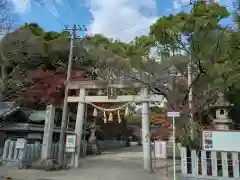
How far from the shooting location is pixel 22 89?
21.1 meters

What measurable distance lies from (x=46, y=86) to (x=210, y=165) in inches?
607

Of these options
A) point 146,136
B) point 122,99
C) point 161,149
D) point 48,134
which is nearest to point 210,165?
point 161,149

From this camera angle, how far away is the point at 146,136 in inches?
581

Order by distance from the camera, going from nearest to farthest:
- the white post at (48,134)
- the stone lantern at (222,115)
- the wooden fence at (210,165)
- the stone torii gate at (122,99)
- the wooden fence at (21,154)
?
the wooden fence at (210,165) → the stone torii gate at (122,99) → the wooden fence at (21,154) → the white post at (48,134) → the stone lantern at (222,115)

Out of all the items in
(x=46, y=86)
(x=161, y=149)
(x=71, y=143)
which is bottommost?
(x=161, y=149)

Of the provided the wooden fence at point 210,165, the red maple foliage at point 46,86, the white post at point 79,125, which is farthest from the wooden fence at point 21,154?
the wooden fence at point 210,165

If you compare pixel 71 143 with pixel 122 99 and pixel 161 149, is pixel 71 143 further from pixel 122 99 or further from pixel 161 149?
pixel 161 149

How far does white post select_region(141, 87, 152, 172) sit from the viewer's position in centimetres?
1457

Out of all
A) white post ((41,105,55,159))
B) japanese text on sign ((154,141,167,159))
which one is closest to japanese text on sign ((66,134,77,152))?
white post ((41,105,55,159))

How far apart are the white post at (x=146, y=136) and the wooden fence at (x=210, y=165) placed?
3.90 m

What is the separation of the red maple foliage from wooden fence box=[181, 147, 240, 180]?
12449mm

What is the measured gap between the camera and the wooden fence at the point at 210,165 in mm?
9942

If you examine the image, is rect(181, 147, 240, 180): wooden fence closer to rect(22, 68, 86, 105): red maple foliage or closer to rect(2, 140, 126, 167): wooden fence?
rect(2, 140, 126, 167): wooden fence

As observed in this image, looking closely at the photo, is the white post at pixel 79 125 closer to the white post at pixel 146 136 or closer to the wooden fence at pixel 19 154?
the wooden fence at pixel 19 154
